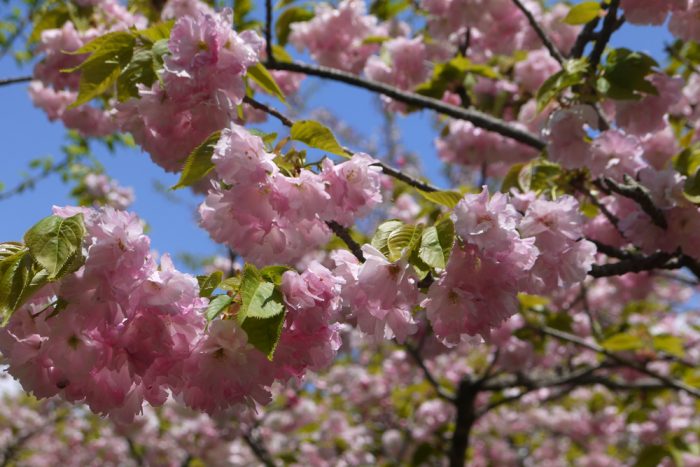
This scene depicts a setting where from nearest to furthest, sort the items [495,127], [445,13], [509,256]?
[509,256] → [495,127] → [445,13]

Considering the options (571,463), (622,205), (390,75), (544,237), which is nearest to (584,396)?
(571,463)

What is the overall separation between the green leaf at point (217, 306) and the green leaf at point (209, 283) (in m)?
0.07

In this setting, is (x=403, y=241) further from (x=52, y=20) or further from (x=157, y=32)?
(x=52, y=20)

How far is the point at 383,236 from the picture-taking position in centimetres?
120

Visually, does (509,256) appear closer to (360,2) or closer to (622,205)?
(622,205)

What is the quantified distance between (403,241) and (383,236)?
46 mm

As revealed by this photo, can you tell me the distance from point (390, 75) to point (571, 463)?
19.6 feet

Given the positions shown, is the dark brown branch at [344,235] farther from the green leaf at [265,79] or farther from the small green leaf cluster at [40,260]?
the small green leaf cluster at [40,260]

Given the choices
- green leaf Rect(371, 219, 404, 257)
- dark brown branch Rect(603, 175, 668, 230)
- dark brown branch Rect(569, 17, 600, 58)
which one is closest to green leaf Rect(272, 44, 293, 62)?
dark brown branch Rect(569, 17, 600, 58)

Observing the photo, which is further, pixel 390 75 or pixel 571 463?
pixel 571 463

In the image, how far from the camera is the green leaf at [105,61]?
5.22ft

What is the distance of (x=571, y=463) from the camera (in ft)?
24.7

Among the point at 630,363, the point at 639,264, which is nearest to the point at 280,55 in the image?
the point at 639,264

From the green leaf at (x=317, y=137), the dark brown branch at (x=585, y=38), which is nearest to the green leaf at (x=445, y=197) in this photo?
the green leaf at (x=317, y=137)
